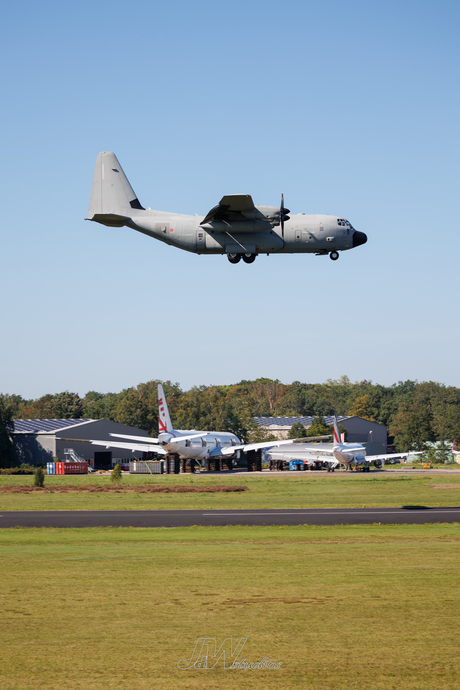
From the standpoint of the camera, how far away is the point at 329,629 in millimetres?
12281

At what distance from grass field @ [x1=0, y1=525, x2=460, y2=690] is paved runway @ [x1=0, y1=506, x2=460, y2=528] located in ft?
26.6

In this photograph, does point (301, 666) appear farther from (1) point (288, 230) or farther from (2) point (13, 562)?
(1) point (288, 230)

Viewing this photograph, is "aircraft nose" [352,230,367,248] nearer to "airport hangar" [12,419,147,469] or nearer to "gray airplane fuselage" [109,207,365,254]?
"gray airplane fuselage" [109,207,365,254]

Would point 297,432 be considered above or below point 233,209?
below

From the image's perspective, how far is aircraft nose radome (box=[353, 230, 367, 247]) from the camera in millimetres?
32197

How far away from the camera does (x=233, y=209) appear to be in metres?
28.4

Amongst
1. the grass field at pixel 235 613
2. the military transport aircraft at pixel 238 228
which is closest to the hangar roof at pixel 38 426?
the military transport aircraft at pixel 238 228

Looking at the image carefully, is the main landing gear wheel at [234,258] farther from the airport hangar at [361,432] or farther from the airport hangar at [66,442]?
the airport hangar at [361,432]

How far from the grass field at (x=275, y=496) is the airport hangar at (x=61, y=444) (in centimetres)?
3346

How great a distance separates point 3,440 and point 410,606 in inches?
3913

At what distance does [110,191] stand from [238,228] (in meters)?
8.33

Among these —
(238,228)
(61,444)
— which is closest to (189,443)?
(61,444)

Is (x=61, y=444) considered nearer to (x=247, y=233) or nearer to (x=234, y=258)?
(x=234, y=258)

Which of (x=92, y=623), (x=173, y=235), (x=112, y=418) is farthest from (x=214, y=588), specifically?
(x=112, y=418)
